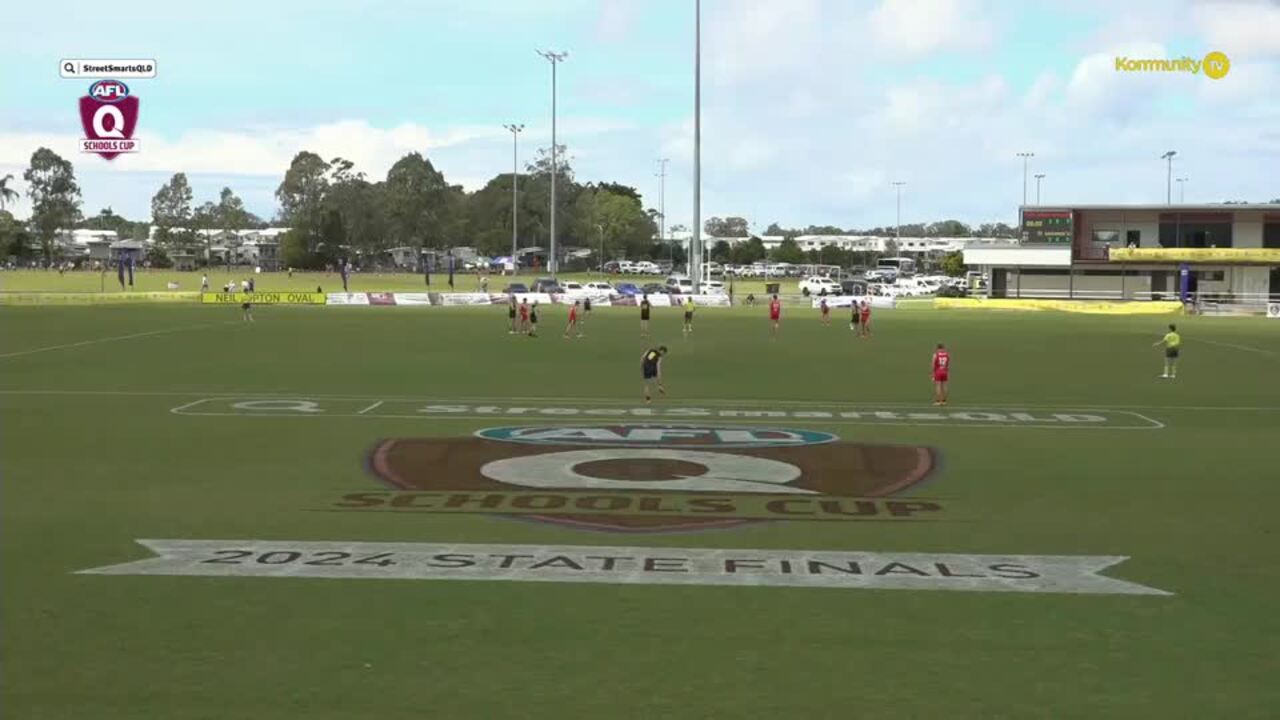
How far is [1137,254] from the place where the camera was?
292ft

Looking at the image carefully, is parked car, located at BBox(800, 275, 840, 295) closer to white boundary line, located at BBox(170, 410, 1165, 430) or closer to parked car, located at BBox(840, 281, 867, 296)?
parked car, located at BBox(840, 281, 867, 296)

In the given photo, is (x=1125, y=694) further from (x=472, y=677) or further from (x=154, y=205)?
(x=154, y=205)

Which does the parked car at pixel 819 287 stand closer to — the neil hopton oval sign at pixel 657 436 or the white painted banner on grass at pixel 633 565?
the neil hopton oval sign at pixel 657 436

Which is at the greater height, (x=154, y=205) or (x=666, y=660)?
(x=154, y=205)

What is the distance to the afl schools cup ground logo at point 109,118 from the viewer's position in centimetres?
1908

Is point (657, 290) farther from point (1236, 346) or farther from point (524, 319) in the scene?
point (1236, 346)

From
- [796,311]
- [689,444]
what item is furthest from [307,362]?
[796,311]

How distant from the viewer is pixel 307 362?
40.7 meters

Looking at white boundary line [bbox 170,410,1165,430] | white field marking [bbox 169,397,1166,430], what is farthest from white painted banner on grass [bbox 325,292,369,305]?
white boundary line [bbox 170,410,1165,430]

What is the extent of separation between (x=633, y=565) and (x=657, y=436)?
11.0 m

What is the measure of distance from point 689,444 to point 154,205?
591 feet

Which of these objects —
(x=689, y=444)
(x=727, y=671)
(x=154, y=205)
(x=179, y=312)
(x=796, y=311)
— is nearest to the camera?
(x=727, y=671)

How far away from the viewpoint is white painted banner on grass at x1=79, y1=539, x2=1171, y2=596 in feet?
42.6

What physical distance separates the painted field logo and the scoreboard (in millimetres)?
77097
